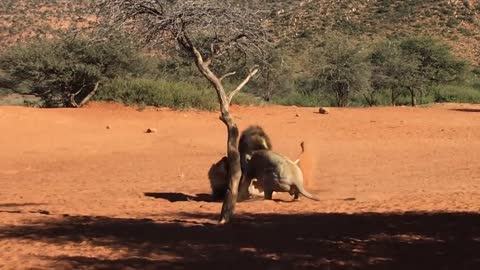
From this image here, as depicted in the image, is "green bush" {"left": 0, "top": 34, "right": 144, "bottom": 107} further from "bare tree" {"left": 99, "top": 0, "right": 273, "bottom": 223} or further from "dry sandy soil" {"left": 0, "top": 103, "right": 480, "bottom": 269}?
"bare tree" {"left": 99, "top": 0, "right": 273, "bottom": 223}

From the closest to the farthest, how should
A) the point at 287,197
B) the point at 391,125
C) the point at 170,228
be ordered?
the point at 170,228 → the point at 287,197 → the point at 391,125

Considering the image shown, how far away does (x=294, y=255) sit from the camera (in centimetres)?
741

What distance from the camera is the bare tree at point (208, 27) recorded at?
348 inches

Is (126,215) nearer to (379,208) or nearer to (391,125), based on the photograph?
(379,208)

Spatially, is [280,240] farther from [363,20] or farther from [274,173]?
[363,20]

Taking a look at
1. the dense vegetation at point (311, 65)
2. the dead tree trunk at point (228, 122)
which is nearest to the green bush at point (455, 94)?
the dense vegetation at point (311, 65)

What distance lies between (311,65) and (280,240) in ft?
124

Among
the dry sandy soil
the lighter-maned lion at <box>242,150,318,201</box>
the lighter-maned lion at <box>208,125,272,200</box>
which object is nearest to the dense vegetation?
the lighter-maned lion at <box>208,125,272,200</box>

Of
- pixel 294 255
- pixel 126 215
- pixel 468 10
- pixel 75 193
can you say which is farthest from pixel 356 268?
Result: pixel 468 10

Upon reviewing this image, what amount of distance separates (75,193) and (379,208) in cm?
604

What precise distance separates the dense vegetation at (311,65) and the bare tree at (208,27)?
2.16ft

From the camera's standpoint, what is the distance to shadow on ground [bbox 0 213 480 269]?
707cm

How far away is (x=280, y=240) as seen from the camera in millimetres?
8281

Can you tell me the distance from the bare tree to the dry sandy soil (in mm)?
1411
